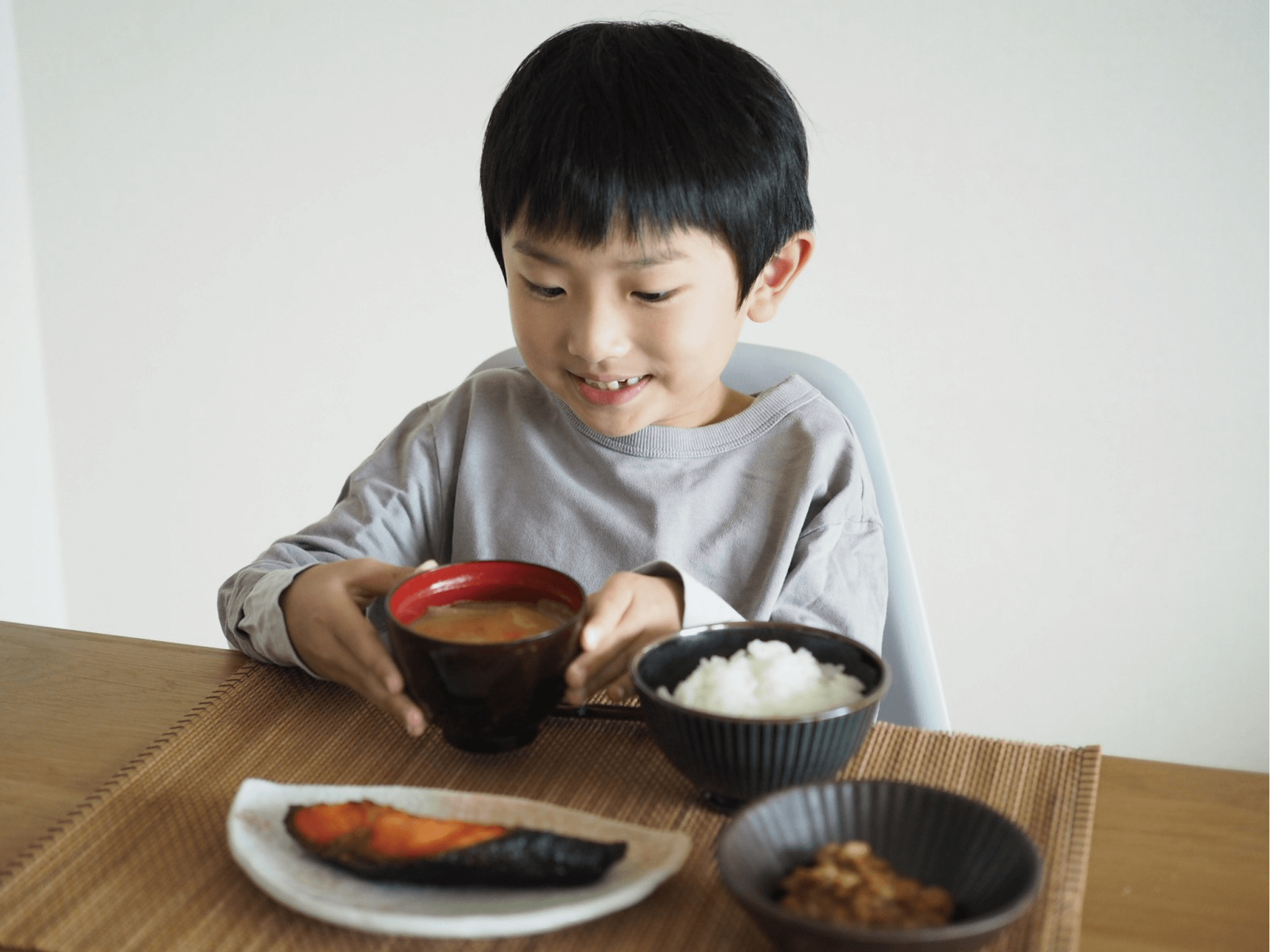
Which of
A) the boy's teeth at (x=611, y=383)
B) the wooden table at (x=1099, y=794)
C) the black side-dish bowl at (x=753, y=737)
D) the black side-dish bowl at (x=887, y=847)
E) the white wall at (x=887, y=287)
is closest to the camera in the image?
the black side-dish bowl at (x=887, y=847)

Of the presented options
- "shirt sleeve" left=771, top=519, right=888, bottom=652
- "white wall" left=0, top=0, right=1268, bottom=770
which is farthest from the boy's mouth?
"white wall" left=0, top=0, right=1268, bottom=770

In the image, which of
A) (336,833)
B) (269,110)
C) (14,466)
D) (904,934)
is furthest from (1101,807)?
(14,466)

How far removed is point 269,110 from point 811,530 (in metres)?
1.74

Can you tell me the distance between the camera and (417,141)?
92.1 inches

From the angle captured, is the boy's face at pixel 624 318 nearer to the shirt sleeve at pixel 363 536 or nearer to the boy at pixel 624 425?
the boy at pixel 624 425

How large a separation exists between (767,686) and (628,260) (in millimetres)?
455

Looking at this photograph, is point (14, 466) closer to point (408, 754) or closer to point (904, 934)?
point (408, 754)

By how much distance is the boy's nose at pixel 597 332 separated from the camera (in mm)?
1073

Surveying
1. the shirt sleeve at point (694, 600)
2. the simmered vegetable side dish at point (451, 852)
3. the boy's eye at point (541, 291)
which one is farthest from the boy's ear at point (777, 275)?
the simmered vegetable side dish at point (451, 852)

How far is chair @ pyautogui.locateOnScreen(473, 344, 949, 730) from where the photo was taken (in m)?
1.23

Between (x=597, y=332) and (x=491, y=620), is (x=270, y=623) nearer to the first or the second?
(x=491, y=620)

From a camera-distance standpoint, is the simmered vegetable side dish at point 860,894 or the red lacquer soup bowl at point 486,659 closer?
the simmered vegetable side dish at point 860,894

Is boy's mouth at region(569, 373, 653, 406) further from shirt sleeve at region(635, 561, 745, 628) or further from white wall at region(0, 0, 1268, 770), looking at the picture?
white wall at region(0, 0, 1268, 770)

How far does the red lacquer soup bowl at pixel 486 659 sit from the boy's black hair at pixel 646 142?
35 cm
